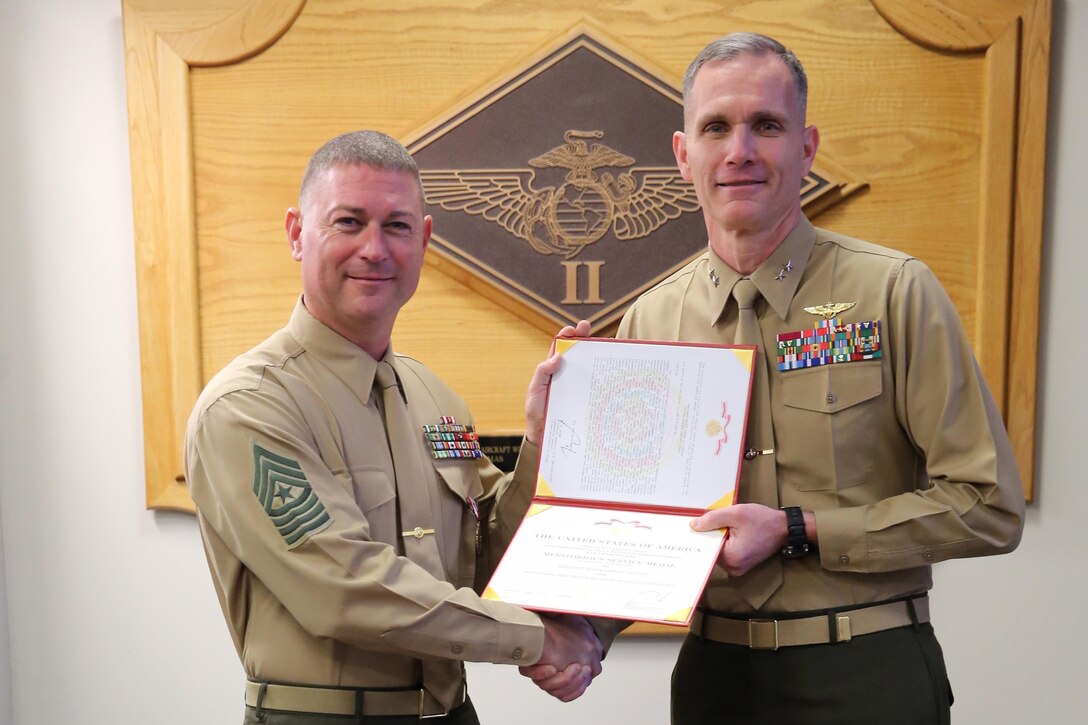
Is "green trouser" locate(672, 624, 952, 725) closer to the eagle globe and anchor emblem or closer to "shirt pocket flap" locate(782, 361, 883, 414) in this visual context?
"shirt pocket flap" locate(782, 361, 883, 414)

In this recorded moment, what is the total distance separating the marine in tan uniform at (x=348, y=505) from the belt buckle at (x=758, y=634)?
1.00ft

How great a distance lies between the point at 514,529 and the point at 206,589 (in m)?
1.28

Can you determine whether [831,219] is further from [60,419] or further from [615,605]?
[60,419]

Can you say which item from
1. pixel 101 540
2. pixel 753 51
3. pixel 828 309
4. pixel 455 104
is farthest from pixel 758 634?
pixel 101 540

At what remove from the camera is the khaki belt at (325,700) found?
1583mm

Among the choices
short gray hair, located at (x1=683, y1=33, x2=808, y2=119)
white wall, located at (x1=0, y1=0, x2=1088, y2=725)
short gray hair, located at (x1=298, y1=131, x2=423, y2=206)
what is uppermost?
short gray hair, located at (x1=683, y1=33, x2=808, y2=119)

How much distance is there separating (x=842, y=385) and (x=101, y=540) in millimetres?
2115

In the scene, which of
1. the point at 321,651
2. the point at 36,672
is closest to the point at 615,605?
the point at 321,651

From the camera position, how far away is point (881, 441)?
5.62 feet

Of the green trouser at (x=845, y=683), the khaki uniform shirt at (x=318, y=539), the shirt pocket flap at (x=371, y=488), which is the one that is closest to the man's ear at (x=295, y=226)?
the khaki uniform shirt at (x=318, y=539)

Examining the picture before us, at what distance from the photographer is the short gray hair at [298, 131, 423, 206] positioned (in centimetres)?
173

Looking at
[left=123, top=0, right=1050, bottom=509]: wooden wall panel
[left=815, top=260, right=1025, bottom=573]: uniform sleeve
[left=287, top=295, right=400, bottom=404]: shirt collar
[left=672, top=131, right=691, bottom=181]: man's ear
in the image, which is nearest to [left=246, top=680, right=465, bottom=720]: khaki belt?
[left=287, top=295, right=400, bottom=404]: shirt collar

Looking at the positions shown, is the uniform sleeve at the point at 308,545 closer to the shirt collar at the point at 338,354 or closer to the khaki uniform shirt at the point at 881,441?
the shirt collar at the point at 338,354

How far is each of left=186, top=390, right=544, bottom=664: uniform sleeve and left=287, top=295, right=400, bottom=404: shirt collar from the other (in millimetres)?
133
